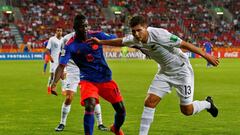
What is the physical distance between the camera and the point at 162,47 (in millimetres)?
8930

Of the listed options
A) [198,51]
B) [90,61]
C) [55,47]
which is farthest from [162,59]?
[55,47]

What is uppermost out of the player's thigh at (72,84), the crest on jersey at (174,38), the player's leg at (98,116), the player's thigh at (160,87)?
the crest on jersey at (174,38)

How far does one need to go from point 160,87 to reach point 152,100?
0.32m

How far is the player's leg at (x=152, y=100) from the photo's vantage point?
895 cm

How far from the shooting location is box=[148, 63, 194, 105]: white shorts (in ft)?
30.7

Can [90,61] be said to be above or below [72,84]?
above

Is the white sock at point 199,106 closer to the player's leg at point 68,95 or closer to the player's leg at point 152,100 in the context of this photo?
the player's leg at point 152,100

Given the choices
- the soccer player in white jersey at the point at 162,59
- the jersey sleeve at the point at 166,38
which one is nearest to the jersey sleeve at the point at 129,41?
the soccer player in white jersey at the point at 162,59

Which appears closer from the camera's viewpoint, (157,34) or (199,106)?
(157,34)

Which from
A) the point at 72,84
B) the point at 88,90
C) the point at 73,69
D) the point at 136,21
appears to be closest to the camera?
the point at 136,21

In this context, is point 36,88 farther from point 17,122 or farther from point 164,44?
point 164,44

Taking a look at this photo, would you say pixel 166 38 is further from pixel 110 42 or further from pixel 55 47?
pixel 55 47

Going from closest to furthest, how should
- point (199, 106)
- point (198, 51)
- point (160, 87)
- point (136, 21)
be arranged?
point (136, 21) < point (198, 51) < point (160, 87) < point (199, 106)

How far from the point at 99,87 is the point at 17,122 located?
390cm
